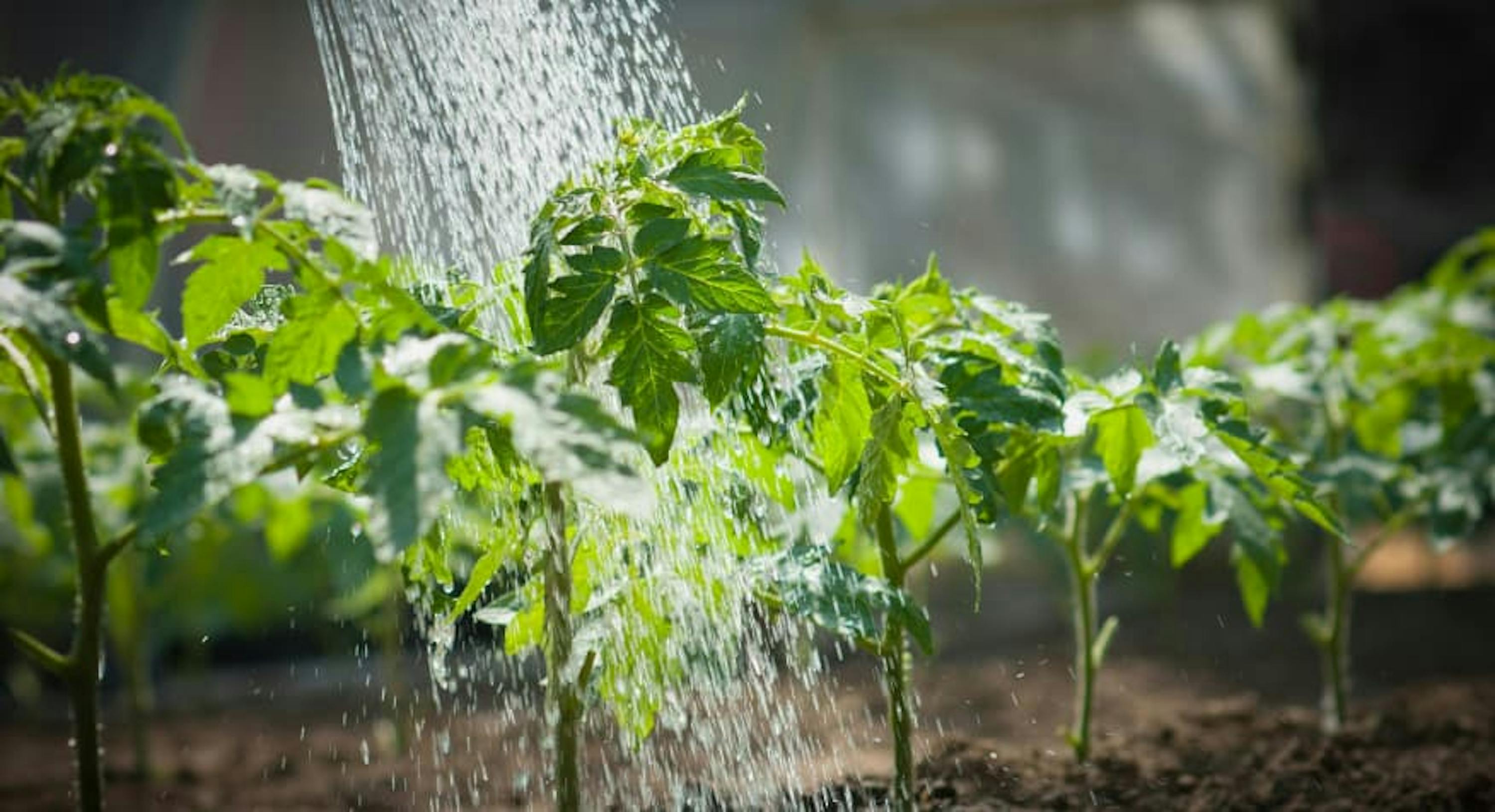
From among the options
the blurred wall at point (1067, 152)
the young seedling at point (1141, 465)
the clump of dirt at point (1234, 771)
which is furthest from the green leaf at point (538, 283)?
the blurred wall at point (1067, 152)

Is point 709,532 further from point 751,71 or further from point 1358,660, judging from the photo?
point 751,71

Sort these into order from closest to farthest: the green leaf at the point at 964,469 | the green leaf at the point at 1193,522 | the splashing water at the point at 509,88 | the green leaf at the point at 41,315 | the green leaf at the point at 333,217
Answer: the green leaf at the point at 41,315
the green leaf at the point at 333,217
the green leaf at the point at 964,469
the splashing water at the point at 509,88
the green leaf at the point at 1193,522

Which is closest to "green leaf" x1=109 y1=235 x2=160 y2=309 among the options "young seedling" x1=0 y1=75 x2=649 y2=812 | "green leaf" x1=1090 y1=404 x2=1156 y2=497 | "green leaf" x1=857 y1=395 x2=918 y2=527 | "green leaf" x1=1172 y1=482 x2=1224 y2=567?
"young seedling" x1=0 y1=75 x2=649 y2=812

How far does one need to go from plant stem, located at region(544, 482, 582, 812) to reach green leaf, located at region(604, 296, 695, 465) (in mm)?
142

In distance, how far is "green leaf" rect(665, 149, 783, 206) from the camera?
1.19 m

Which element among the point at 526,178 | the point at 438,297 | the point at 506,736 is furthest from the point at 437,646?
the point at 506,736

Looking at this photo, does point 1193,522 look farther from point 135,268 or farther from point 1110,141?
point 1110,141

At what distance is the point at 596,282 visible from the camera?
1.18 meters

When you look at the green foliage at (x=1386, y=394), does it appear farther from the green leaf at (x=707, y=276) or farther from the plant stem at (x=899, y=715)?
the green leaf at (x=707, y=276)

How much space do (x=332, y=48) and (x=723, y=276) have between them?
3127 millimetres

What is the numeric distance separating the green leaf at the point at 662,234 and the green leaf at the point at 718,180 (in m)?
0.04

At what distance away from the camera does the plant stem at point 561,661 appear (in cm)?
127

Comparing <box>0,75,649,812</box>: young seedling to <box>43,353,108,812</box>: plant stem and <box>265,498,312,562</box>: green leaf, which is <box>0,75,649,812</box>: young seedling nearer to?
<box>43,353,108,812</box>: plant stem

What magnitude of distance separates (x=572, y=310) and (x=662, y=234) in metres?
0.10
